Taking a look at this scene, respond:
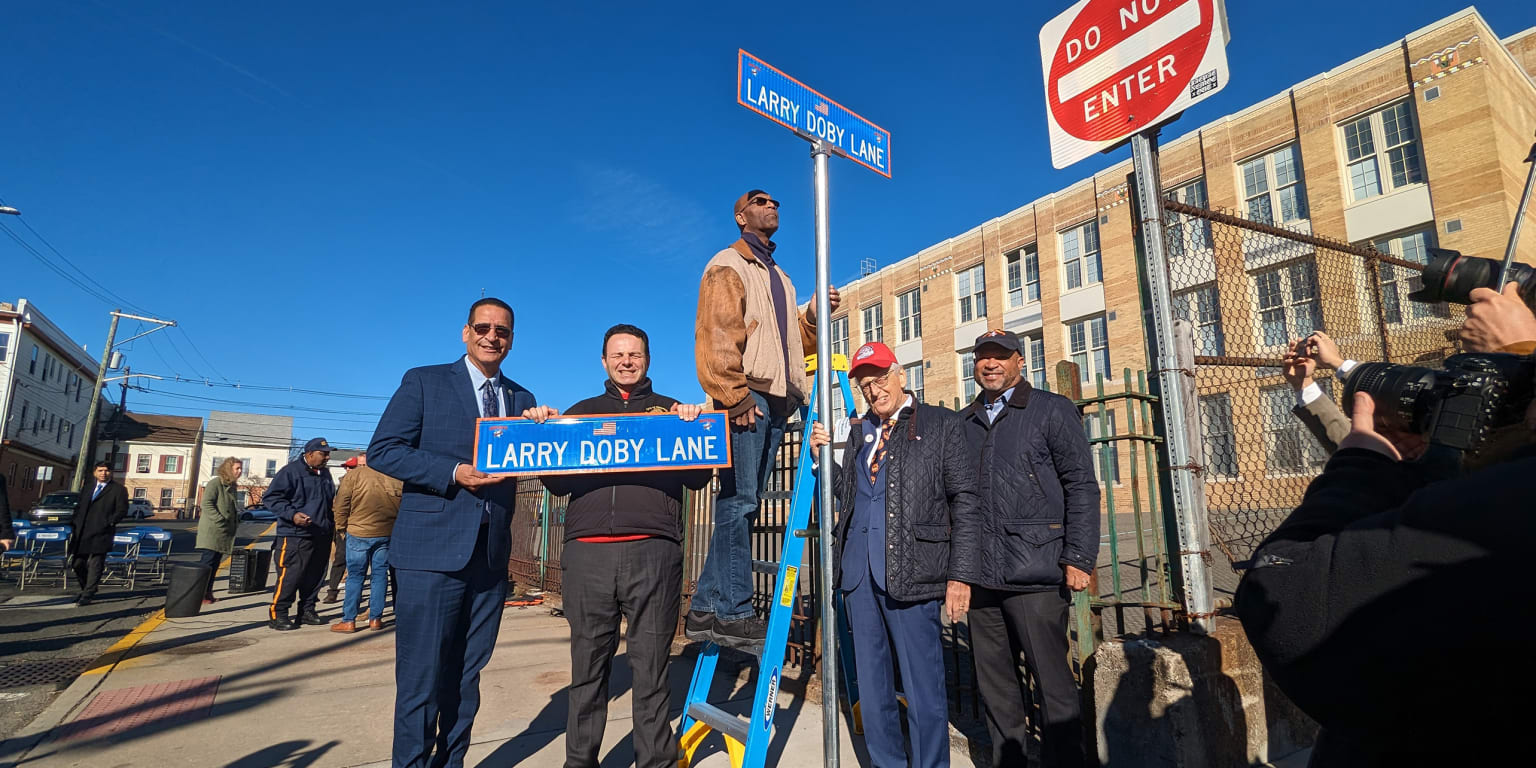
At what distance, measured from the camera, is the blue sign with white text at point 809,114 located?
2.89 metres

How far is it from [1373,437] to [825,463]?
72.9 inches

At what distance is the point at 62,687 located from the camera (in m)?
5.45

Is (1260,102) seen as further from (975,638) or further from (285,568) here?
(285,568)

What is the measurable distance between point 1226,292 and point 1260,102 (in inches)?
388

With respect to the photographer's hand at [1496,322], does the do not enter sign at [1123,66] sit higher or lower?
higher

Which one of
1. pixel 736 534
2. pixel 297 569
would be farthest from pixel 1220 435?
pixel 297 569

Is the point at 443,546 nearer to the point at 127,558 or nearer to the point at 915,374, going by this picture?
the point at 127,558

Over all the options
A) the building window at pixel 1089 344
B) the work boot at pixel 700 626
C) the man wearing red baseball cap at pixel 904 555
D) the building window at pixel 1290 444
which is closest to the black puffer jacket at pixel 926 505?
the man wearing red baseball cap at pixel 904 555

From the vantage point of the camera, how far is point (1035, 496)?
3406 mm

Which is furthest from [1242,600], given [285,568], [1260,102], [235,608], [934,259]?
[934,259]

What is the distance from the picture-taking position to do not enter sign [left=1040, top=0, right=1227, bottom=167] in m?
3.50

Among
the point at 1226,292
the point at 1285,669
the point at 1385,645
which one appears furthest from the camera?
the point at 1226,292

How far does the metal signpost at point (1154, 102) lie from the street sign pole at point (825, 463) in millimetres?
1832

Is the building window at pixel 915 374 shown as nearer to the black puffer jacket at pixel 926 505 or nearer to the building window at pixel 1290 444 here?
the building window at pixel 1290 444
